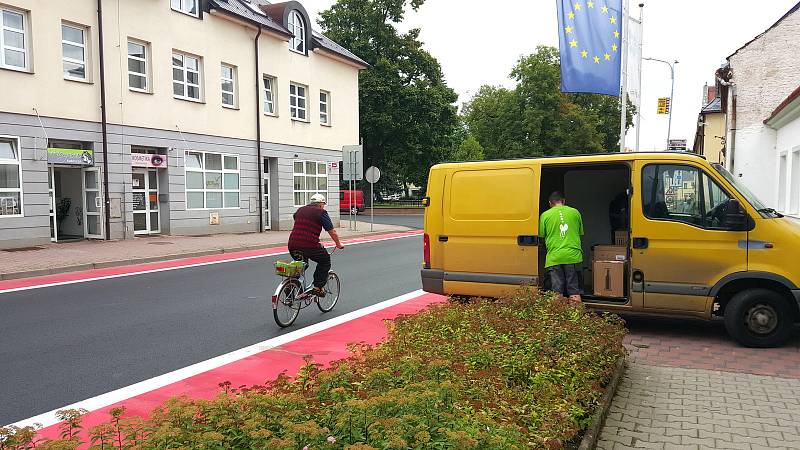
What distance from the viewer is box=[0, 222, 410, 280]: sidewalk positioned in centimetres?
1345

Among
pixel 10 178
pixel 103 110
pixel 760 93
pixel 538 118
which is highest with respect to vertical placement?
pixel 538 118

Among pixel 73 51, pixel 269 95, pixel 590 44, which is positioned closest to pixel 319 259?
pixel 590 44

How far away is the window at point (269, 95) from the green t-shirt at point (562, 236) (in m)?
21.3

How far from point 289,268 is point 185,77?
16.9 m

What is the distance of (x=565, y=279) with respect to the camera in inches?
300

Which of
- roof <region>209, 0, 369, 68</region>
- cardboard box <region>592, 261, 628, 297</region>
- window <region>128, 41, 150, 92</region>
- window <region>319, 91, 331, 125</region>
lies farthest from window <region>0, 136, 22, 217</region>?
cardboard box <region>592, 261, 628, 297</region>

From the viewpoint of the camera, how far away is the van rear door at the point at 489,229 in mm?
8047

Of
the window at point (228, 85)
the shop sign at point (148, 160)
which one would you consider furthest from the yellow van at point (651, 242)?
the window at point (228, 85)

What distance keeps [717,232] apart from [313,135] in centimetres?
2446

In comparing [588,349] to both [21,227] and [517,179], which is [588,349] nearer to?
[517,179]

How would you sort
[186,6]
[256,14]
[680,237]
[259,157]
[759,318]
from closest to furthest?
1. [759,318]
2. [680,237]
3. [186,6]
4. [259,157]
5. [256,14]

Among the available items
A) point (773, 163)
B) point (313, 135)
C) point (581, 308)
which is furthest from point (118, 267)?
point (773, 163)

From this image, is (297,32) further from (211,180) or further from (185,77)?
(211,180)

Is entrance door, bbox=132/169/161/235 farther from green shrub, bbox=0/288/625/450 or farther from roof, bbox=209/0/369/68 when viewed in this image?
green shrub, bbox=0/288/625/450
